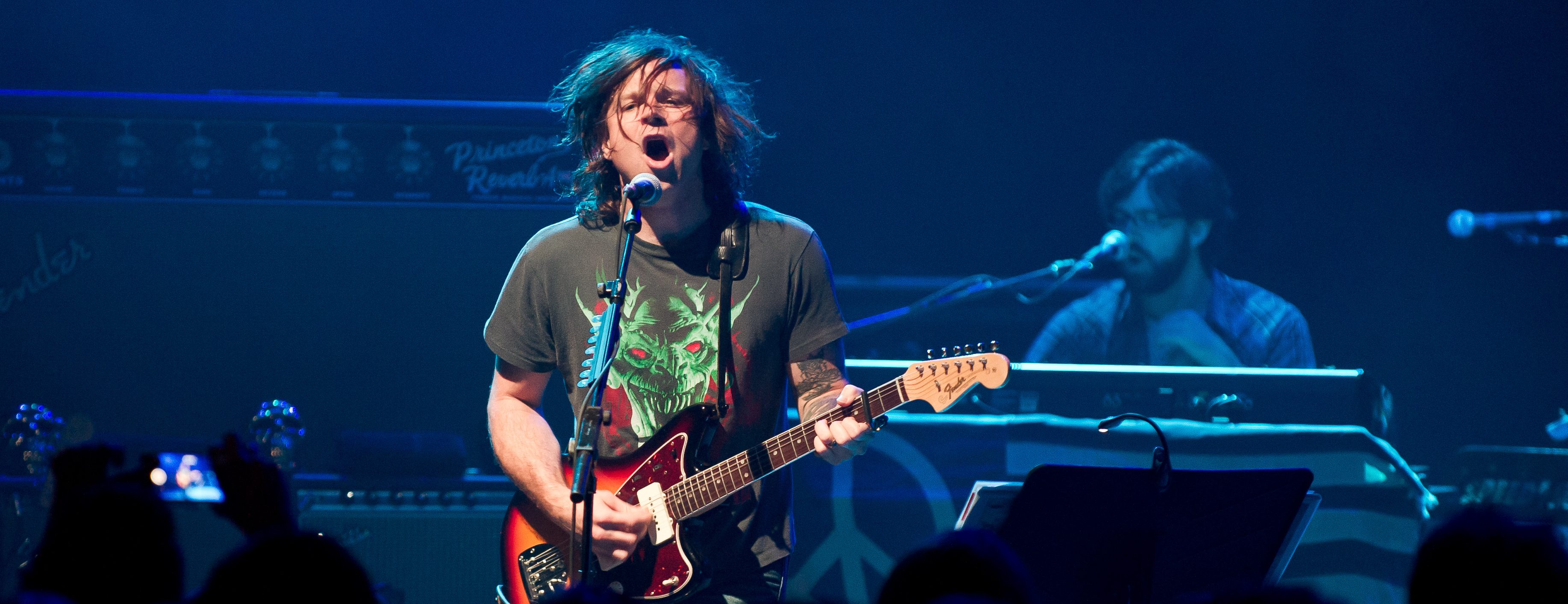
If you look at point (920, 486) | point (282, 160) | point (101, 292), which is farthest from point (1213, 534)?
point (101, 292)

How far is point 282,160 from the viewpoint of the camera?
5605 millimetres

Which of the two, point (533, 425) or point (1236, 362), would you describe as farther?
point (1236, 362)

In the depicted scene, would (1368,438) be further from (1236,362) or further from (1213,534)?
(1213,534)

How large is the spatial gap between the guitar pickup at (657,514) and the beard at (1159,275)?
4626mm

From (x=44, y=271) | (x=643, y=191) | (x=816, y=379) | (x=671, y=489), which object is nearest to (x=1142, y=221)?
(x=816, y=379)

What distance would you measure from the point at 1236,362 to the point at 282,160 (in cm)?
533

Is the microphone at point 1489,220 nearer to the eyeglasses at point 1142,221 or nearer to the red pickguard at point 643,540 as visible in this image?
the eyeglasses at point 1142,221

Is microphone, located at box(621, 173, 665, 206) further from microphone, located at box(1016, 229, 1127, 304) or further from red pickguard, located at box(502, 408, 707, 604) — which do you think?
microphone, located at box(1016, 229, 1127, 304)

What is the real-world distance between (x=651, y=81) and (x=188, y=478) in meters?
3.08

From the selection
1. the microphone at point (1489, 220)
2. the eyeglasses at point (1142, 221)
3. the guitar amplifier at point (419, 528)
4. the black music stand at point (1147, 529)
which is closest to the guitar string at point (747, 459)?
the black music stand at point (1147, 529)

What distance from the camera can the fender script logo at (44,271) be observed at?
565cm

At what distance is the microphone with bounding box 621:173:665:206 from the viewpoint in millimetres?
2768

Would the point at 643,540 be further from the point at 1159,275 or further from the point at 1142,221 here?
the point at 1142,221

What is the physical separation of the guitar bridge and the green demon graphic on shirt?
392 mm
